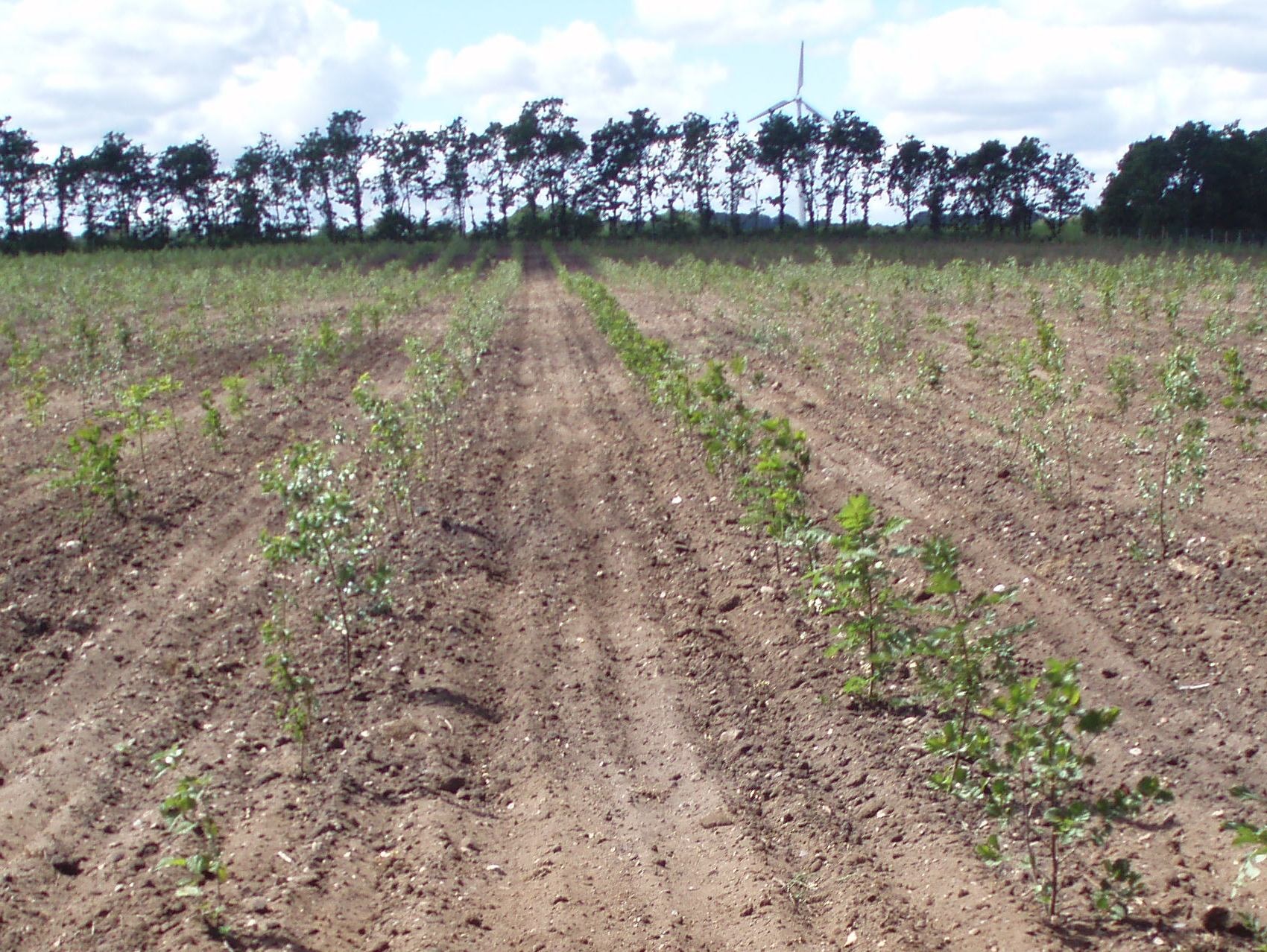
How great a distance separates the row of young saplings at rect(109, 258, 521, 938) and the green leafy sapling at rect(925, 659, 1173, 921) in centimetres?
246

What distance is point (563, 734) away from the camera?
5.38 m

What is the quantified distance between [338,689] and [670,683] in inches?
63.9

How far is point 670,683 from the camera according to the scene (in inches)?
229

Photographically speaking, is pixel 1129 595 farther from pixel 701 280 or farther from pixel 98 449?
pixel 701 280

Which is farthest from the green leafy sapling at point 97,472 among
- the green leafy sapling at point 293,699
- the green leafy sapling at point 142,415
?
the green leafy sapling at point 293,699

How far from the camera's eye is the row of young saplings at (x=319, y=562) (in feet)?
13.4

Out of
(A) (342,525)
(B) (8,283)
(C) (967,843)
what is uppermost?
(B) (8,283)

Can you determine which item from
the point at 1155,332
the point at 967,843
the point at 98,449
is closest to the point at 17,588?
the point at 98,449

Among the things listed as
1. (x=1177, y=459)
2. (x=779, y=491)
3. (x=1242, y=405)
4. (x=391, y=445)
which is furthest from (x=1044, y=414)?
(x=391, y=445)

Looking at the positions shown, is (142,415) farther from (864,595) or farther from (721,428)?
(864,595)

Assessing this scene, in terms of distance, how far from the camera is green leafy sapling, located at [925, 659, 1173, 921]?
3.46 metres

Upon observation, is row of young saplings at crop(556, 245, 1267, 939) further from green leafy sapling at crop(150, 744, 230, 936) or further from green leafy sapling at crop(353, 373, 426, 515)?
green leafy sapling at crop(150, 744, 230, 936)

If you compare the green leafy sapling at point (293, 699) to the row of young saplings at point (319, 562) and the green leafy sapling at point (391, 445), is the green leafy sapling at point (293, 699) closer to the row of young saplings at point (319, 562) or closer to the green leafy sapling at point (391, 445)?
the row of young saplings at point (319, 562)

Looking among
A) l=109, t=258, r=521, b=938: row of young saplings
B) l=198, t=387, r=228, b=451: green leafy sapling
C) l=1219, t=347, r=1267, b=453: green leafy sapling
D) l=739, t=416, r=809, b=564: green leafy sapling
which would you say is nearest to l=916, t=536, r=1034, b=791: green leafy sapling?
l=739, t=416, r=809, b=564: green leafy sapling
